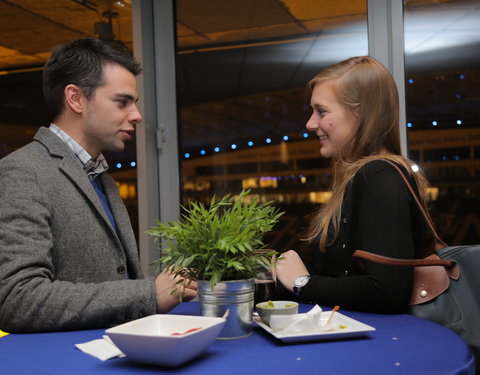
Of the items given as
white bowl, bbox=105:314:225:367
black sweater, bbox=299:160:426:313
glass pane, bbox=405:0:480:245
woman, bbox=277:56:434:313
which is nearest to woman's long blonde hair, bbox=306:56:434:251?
woman, bbox=277:56:434:313

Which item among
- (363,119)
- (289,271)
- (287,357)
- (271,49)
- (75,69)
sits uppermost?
(271,49)

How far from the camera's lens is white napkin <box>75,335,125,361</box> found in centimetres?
120

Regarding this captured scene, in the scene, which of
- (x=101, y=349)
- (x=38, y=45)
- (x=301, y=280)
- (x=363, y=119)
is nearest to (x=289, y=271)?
(x=301, y=280)

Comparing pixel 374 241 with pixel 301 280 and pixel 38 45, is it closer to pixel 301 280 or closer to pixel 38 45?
pixel 301 280

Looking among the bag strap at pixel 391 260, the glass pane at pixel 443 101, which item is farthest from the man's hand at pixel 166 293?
the glass pane at pixel 443 101

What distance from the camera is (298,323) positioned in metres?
1.31

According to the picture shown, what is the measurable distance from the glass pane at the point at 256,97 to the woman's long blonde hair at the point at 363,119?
1.56m

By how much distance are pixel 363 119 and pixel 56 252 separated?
1.08 m

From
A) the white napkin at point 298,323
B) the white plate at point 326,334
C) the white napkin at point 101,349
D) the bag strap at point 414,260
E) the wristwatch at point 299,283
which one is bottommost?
the white napkin at point 101,349

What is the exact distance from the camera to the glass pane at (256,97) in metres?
3.58

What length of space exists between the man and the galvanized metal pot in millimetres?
242

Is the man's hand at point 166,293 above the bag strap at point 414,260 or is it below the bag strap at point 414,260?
below

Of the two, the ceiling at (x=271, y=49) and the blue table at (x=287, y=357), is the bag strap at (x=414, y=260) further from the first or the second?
the ceiling at (x=271, y=49)

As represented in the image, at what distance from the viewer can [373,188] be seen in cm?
167
